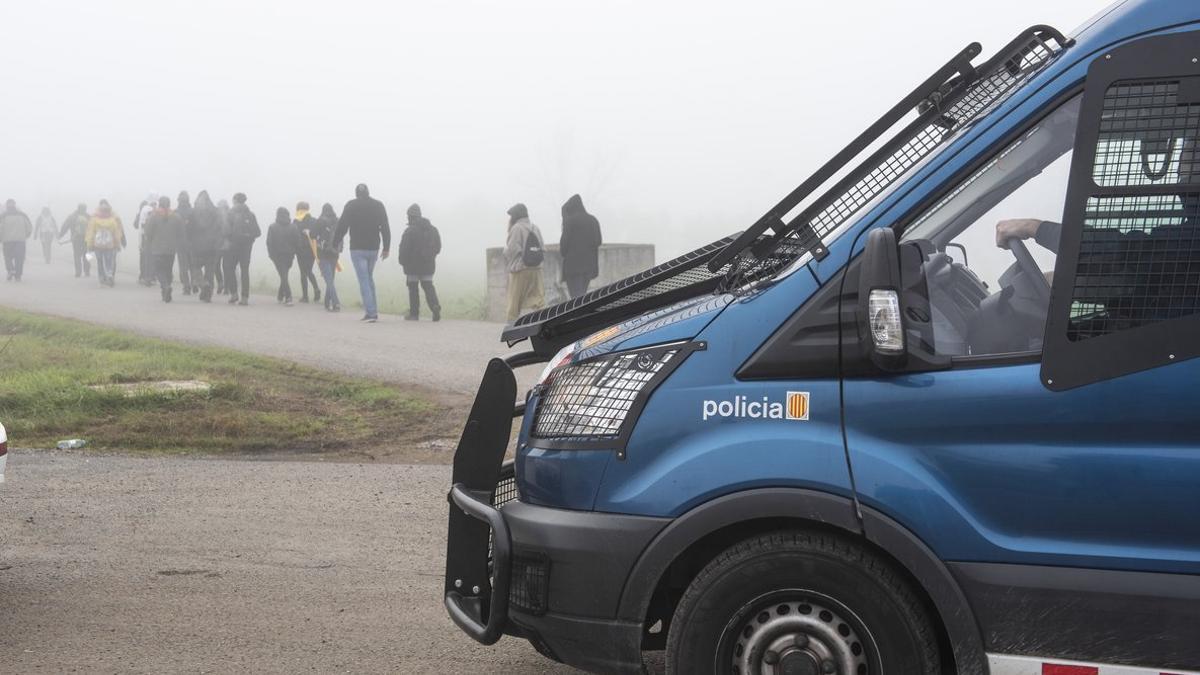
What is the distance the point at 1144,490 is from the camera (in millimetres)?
3430

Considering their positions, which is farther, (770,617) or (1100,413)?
(770,617)

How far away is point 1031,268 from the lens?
373cm

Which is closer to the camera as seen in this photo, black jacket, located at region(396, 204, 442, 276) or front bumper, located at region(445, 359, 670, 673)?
front bumper, located at region(445, 359, 670, 673)

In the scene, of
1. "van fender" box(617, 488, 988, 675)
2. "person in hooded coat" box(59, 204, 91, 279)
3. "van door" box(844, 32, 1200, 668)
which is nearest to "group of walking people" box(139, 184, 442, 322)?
"person in hooded coat" box(59, 204, 91, 279)

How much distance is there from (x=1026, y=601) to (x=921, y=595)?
283mm

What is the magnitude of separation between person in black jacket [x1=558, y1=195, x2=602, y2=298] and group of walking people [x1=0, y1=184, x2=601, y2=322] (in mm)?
13

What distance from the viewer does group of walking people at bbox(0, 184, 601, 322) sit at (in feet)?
56.7

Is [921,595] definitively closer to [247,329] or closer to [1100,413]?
[1100,413]

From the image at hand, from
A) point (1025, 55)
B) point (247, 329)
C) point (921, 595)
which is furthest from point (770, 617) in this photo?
point (247, 329)

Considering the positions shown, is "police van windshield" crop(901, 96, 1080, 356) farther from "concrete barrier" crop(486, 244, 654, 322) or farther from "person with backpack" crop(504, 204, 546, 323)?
"concrete barrier" crop(486, 244, 654, 322)

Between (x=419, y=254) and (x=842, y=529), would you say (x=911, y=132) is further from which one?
(x=419, y=254)

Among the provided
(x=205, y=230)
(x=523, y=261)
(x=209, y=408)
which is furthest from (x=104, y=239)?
(x=209, y=408)

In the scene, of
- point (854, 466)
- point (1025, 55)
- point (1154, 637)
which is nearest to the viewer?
point (1154, 637)

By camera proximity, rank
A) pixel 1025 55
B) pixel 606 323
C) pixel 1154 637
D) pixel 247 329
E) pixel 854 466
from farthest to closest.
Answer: pixel 247 329 < pixel 606 323 < pixel 1025 55 < pixel 854 466 < pixel 1154 637
